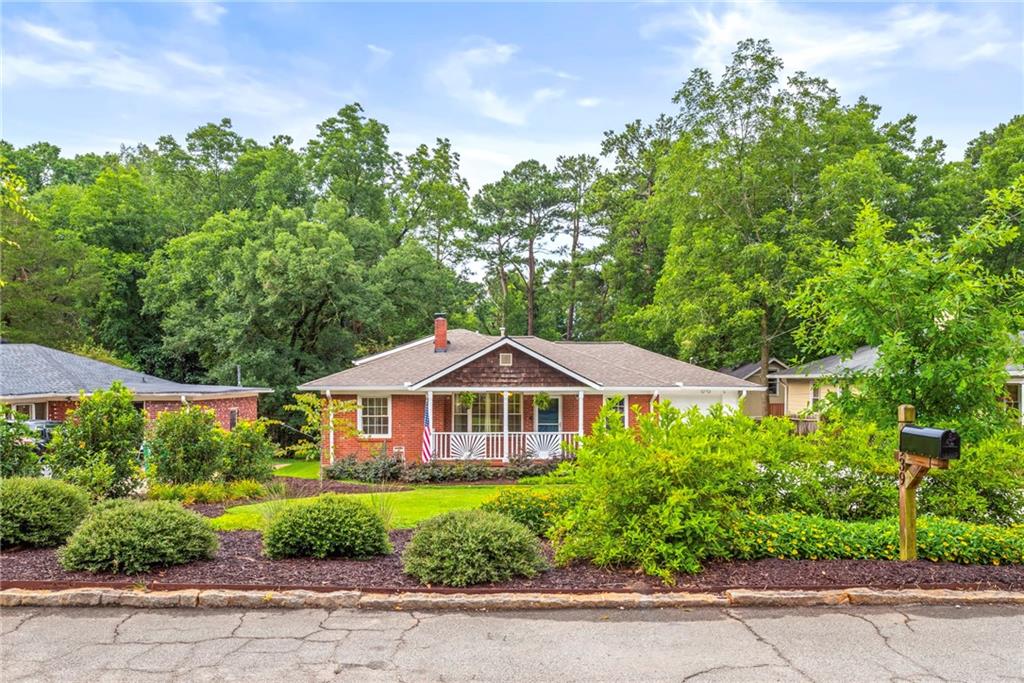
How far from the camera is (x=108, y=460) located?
11.3 metres

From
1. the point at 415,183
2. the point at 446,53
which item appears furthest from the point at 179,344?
the point at 446,53

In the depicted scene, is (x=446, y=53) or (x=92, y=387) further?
(x=92, y=387)

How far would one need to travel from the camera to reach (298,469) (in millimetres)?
22500

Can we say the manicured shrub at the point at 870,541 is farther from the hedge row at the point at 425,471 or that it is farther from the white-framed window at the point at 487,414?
the white-framed window at the point at 487,414

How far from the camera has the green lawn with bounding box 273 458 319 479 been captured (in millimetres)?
20409

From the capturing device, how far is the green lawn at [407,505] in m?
9.45

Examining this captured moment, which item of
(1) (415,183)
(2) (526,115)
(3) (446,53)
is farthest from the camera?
(1) (415,183)

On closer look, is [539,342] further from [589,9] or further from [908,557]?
A: [908,557]

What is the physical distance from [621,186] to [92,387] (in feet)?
105

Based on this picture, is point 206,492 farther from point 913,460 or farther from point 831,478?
point 913,460

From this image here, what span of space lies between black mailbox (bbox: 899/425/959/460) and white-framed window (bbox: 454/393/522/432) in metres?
15.4

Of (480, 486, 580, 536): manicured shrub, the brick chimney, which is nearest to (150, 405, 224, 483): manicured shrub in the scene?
(480, 486, 580, 536): manicured shrub

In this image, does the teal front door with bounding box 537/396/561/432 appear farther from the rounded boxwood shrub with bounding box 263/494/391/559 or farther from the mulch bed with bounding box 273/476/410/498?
the rounded boxwood shrub with bounding box 263/494/391/559

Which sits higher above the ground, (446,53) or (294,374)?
(446,53)
